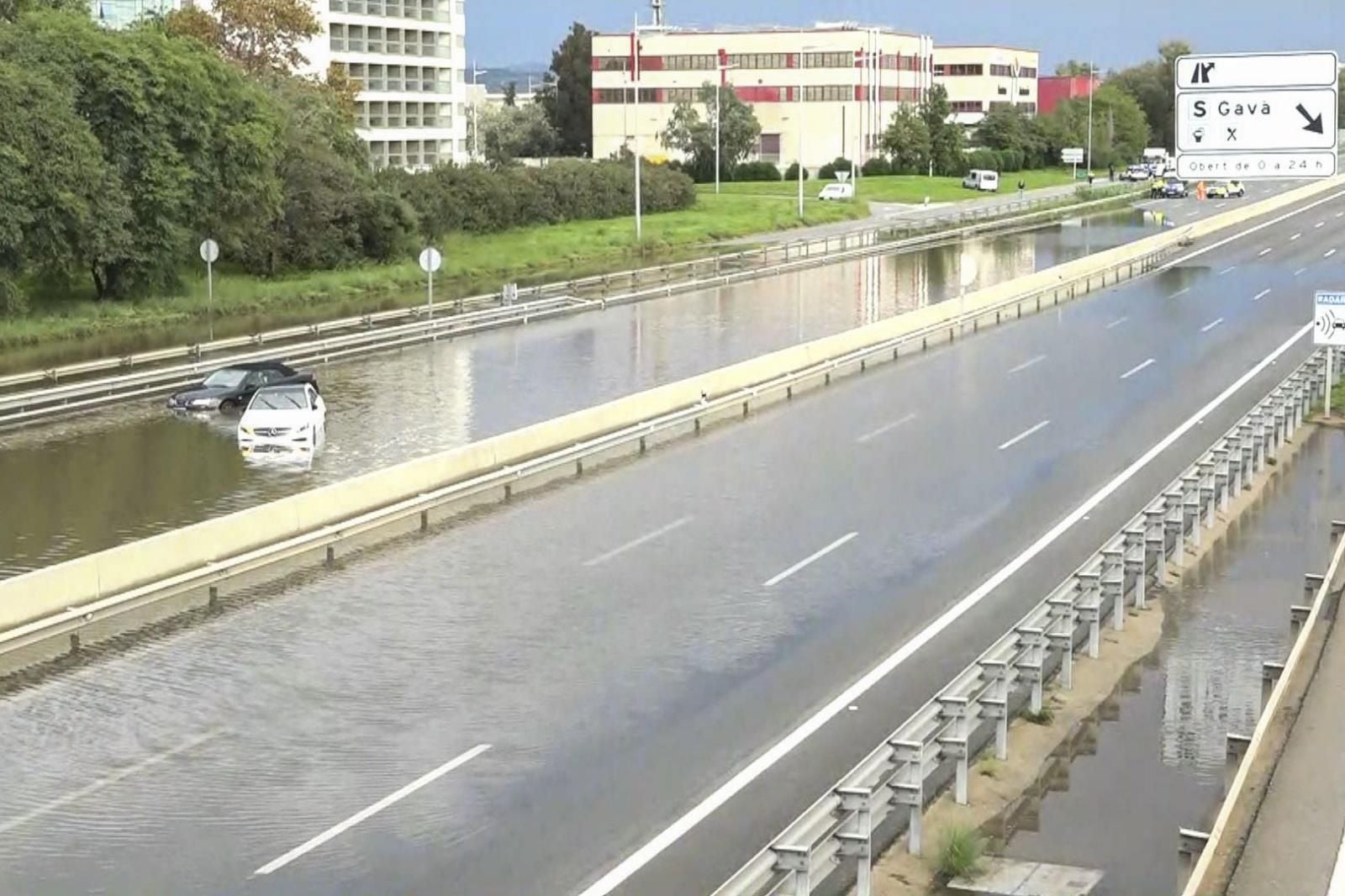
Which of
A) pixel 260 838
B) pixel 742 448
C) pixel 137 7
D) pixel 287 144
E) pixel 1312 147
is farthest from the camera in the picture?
pixel 137 7

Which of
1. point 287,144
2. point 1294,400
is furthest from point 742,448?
point 287,144

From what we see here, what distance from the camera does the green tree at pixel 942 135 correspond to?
5157 inches

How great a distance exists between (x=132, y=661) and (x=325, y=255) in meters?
48.3

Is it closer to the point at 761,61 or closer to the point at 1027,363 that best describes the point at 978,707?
the point at 1027,363

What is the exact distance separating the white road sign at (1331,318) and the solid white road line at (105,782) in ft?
77.0

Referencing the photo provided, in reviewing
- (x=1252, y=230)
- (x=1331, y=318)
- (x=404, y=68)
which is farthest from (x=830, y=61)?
(x=1331, y=318)

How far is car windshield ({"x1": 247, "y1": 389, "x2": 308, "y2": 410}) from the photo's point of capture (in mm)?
33656

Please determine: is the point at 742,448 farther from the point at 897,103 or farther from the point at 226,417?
the point at 897,103

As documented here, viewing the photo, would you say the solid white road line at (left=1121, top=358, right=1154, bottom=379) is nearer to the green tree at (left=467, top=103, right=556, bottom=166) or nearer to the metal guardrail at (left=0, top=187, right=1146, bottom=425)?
the metal guardrail at (left=0, top=187, right=1146, bottom=425)

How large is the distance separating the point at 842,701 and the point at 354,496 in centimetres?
988

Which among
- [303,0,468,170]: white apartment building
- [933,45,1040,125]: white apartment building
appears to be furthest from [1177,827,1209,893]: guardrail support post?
[933,45,1040,125]: white apartment building

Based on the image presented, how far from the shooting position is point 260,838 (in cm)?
1485

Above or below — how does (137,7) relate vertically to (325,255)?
above

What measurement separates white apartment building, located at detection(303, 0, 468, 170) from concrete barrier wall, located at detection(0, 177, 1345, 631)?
65082 millimetres
